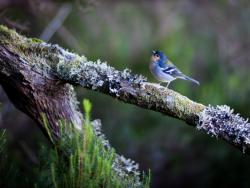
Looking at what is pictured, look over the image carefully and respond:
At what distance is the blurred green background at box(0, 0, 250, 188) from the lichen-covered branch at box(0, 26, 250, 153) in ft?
11.9

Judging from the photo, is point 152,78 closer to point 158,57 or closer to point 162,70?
point 158,57

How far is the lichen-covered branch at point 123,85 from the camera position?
14.0 feet

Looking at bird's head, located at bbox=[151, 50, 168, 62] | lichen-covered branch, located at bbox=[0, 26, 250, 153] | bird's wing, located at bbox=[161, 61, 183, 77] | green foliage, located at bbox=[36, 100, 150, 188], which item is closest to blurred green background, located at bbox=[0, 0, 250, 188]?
bird's head, located at bbox=[151, 50, 168, 62]

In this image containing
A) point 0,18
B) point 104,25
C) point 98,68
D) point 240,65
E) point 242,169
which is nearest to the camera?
point 98,68

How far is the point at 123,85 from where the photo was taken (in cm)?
439

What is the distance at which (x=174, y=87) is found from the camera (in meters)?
10.3

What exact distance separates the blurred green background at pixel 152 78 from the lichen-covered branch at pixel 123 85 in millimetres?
3639

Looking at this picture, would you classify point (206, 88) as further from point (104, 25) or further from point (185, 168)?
point (104, 25)

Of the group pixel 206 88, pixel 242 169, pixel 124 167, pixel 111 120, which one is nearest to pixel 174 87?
pixel 206 88

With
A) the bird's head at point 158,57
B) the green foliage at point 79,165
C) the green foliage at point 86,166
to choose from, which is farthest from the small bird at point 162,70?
the green foliage at point 86,166

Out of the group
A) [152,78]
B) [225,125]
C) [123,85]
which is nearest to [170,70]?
[123,85]

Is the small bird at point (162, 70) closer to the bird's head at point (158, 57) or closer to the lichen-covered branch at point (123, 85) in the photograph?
the bird's head at point (158, 57)

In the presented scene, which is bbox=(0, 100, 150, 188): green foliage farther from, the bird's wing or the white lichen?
the bird's wing

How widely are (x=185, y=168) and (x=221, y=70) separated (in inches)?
82.5
